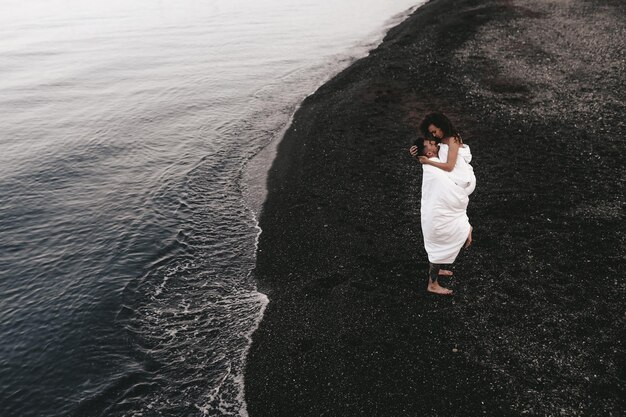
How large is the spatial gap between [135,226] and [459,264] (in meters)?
11.5

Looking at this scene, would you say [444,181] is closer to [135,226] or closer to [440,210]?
[440,210]

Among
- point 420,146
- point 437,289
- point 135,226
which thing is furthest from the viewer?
point 135,226

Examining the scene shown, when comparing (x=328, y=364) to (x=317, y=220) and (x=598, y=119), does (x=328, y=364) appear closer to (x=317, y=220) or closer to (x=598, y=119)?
(x=317, y=220)

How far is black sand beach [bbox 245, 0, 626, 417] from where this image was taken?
759cm

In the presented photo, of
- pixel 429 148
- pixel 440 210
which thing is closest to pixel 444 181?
pixel 440 210

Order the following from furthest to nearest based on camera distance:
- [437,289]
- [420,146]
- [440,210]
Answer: [437,289]
[440,210]
[420,146]

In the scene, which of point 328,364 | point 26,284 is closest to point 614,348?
point 328,364

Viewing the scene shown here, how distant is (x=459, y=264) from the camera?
1040 centimetres

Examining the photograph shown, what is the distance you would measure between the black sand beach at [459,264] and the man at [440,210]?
150 cm

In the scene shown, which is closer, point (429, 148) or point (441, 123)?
point (441, 123)

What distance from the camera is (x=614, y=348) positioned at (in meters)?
7.66

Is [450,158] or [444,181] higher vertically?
[450,158]

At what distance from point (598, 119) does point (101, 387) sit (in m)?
19.7

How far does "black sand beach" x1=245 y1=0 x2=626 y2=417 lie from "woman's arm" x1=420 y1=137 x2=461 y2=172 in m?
3.20
